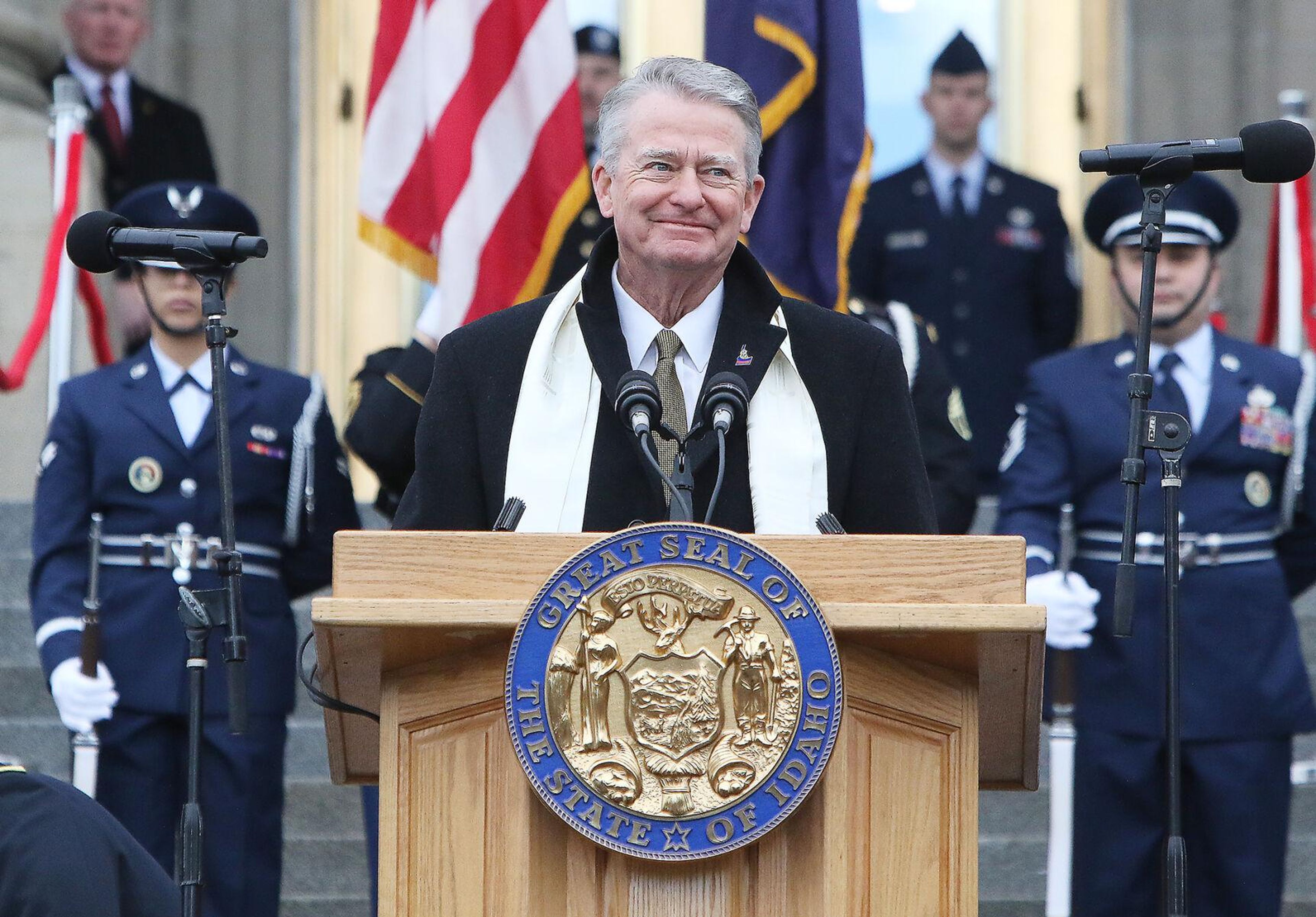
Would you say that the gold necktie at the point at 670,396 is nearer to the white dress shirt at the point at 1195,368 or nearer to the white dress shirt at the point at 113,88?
the white dress shirt at the point at 1195,368

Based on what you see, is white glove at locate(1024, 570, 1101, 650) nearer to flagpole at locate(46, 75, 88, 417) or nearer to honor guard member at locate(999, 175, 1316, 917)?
honor guard member at locate(999, 175, 1316, 917)

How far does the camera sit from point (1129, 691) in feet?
16.5

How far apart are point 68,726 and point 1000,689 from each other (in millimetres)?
2921

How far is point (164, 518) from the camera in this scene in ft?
17.3

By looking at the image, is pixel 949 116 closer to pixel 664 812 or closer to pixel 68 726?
pixel 68 726

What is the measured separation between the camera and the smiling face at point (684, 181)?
125 inches

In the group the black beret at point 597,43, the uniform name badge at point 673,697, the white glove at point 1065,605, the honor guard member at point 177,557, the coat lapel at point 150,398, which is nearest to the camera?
the uniform name badge at point 673,697

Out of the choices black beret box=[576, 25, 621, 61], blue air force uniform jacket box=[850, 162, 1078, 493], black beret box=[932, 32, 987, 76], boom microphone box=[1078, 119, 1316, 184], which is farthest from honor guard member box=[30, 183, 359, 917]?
black beret box=[932, 32, 987, 76]

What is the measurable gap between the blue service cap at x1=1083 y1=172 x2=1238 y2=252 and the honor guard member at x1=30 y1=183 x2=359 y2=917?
1.99 meters

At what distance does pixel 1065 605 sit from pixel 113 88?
4930mm

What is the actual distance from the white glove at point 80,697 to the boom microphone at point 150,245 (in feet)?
4.75

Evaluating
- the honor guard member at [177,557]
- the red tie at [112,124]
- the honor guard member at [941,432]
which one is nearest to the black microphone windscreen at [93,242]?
the honor guard member at [177,557]

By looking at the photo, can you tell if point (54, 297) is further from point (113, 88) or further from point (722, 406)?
point (722, 406)

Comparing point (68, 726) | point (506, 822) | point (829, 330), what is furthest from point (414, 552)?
point (68, 726)
